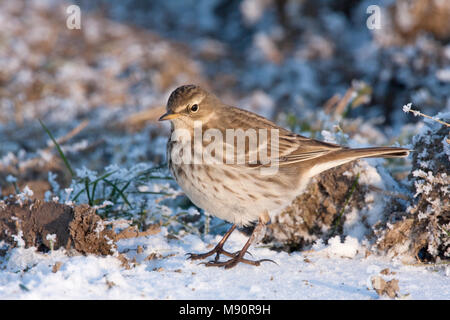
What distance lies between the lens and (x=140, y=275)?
11.6 ft

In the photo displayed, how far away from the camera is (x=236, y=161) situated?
4.12m

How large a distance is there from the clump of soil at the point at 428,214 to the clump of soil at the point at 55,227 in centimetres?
200

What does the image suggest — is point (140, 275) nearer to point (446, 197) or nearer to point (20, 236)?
point (20, 236)

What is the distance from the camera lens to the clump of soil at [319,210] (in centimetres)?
434

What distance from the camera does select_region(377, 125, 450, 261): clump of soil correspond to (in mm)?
3879

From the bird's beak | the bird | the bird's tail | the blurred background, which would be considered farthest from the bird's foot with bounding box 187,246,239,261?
the blurred background

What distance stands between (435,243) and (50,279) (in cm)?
260

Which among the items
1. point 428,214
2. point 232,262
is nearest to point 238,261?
point 232,262

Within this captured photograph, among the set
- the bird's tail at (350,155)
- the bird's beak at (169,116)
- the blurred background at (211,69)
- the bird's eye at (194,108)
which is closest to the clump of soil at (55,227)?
the bird's beak at (169,116)

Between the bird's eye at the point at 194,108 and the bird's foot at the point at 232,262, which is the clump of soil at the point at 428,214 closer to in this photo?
the bird's foot at the point at 232,262

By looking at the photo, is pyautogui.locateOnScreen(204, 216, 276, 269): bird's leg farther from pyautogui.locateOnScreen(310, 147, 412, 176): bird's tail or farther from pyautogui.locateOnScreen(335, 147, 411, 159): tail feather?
pyautogui.locateOnScreen(335, 147, 411, 159): tail feather

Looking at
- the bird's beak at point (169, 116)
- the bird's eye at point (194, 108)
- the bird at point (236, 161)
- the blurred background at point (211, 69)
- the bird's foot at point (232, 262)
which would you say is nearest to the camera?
the bird's foot at point (232, 262)

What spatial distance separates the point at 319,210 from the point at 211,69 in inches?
200

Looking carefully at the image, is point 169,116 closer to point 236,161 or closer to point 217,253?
point 236,161
